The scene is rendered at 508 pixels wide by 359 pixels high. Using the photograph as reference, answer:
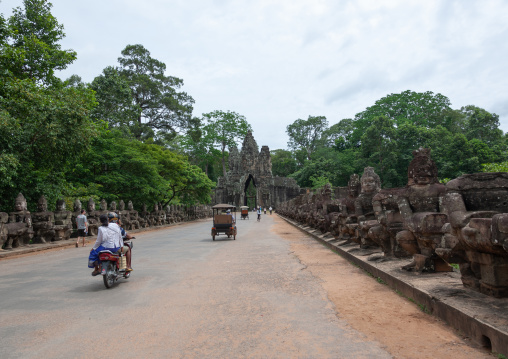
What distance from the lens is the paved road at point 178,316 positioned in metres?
3.41

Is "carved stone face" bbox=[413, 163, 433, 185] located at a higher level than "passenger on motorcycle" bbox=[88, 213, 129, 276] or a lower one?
higher

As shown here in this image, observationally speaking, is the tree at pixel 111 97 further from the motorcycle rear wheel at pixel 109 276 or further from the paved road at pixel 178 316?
the motorcycle rear wheel at pixel 109 276

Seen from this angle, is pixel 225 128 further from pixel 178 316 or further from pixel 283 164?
pixel 178 316

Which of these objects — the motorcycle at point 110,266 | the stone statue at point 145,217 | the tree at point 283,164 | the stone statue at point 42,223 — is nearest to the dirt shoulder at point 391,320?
the motorcycle at point 110,266

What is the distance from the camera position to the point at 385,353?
10.5ft

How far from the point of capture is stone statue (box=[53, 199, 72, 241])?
15289 mm

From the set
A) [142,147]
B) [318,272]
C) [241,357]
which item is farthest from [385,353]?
[142,147]

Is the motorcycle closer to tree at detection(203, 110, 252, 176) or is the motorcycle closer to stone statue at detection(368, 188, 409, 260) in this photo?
stone statue at detection(368, 188, 409, 260)

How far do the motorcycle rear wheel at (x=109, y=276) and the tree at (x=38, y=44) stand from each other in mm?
11630

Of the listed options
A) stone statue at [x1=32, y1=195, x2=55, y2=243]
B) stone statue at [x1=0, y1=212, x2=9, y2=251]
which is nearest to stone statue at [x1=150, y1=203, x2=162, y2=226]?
stone statue at [x1=32, y1=195, x2=55, y2=243]

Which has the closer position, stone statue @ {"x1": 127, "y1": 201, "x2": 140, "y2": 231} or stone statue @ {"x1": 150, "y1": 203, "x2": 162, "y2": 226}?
stone statue @ {"x1": 127, "y1": 201, "x2": 140, "y2": 231}

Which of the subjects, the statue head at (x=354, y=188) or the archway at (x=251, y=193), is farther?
the archway at (x=251, y=193)

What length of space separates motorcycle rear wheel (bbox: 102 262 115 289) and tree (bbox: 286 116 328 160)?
228 feet

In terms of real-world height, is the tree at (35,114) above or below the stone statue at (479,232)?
above
